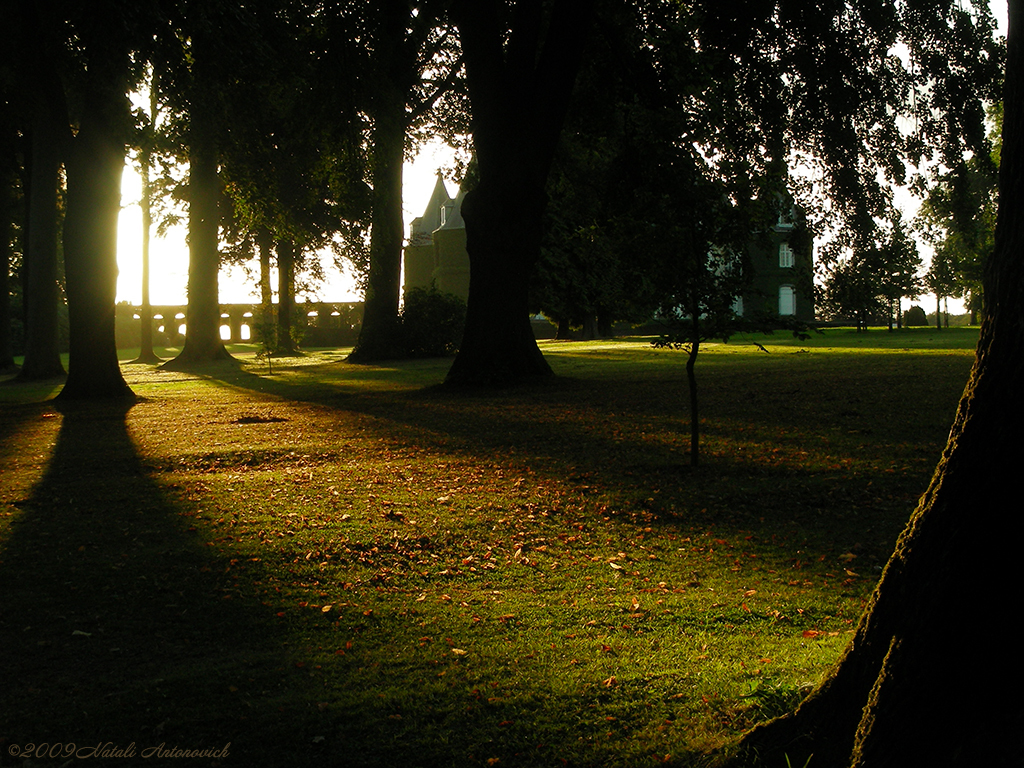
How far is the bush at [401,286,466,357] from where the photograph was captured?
31.5 m

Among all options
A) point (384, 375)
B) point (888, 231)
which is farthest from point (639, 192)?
point (384, 375)

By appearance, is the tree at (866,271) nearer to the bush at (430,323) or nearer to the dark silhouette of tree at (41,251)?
the dark silhouette of tree at (41,251)

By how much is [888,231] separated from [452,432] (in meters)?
9.84

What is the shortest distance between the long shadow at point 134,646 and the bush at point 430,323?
24.5 m

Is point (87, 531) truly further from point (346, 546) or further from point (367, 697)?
point (367, 697)

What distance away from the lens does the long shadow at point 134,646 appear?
3152mm

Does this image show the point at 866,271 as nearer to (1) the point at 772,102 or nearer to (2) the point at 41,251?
(1) the point at 772,102

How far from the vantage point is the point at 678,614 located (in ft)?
14.6

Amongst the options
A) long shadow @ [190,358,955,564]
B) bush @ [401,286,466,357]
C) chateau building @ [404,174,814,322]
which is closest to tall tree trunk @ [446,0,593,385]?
long shadow @ [190,358,955,564]

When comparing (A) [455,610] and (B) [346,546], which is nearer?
(A) [455,610]

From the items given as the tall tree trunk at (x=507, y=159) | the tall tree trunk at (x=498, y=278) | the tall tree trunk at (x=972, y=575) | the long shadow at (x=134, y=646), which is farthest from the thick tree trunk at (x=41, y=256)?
the tall tree trunk at (x=972, y=575)

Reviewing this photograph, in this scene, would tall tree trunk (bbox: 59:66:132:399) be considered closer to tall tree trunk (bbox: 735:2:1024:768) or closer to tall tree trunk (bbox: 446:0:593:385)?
tall tree trunk (bbox: 446:0:593:385)

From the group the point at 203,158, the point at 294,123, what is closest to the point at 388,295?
the point at 294,123

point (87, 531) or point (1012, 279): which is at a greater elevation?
point (1012, 279)
